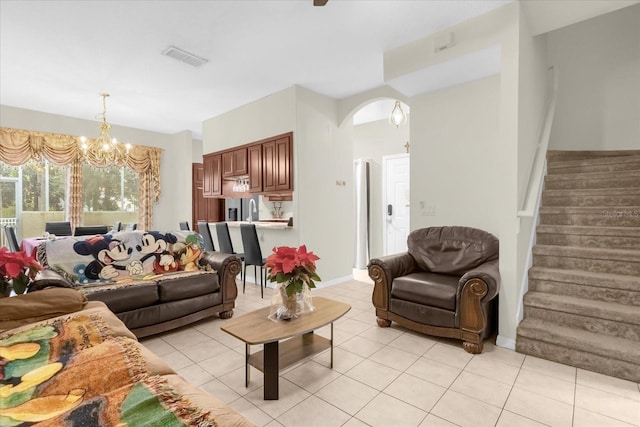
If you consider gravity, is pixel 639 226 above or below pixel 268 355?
above

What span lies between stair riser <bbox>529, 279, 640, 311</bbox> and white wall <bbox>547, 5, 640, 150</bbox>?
2.92 meters

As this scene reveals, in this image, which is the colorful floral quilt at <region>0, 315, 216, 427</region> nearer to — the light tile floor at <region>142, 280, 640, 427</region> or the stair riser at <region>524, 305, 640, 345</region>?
the light tile floor at <region>142, 280, 640, 427</region>

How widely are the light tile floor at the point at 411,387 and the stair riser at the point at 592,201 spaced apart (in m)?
1.93

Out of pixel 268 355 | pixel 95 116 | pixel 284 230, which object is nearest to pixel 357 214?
pixel 284 230

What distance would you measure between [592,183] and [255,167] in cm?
449

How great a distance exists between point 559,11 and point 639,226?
216cm

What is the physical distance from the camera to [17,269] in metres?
2.14

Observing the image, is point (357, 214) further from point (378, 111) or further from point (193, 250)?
point (193, 250)

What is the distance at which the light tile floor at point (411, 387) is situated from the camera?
1822mm

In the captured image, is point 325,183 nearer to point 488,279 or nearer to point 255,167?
point 255,167

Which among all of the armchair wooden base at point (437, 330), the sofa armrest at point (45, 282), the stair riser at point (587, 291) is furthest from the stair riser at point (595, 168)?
the sofa armrest at point (45, 282)

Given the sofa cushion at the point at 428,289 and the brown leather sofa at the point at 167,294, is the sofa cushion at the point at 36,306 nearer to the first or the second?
the brown leather sofa at the point at 167,294

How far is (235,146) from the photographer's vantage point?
18.0 ft

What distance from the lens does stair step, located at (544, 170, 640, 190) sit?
3441 mm
